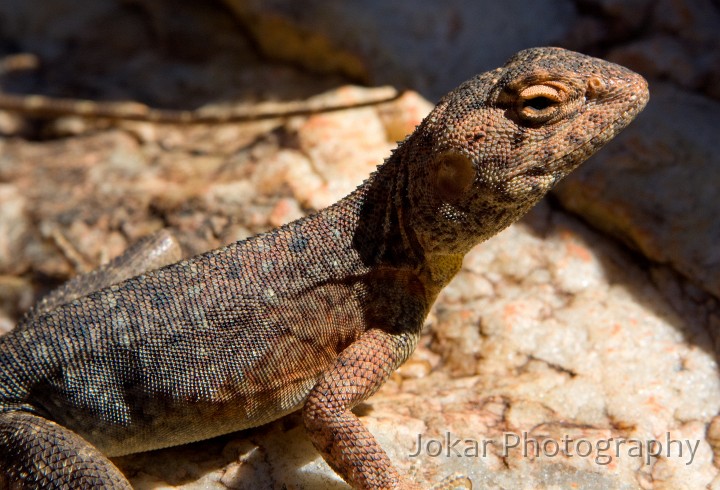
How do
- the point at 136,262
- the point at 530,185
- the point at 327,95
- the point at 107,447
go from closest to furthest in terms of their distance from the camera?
the point at 530,185, the point at 107,447, the point at 136,262, the point at 327,95

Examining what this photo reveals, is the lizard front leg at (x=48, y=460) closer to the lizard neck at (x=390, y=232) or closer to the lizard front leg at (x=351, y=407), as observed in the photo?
the lizard front leg at (x=351, y=407)

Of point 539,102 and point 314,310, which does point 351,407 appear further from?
point 539,102

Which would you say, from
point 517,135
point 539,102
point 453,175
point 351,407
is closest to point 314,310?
point 351,407

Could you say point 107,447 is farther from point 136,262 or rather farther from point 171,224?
point 171,224

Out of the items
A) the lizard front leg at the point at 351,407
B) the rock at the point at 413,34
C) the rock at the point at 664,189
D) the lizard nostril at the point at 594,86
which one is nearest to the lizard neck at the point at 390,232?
the lizard front leg at the point at 351,407

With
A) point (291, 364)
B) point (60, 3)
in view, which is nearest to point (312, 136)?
point (291, 364)

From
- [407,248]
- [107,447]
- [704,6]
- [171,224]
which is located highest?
[704,6]

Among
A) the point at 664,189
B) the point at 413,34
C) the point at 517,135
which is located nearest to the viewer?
the point at 517,135
